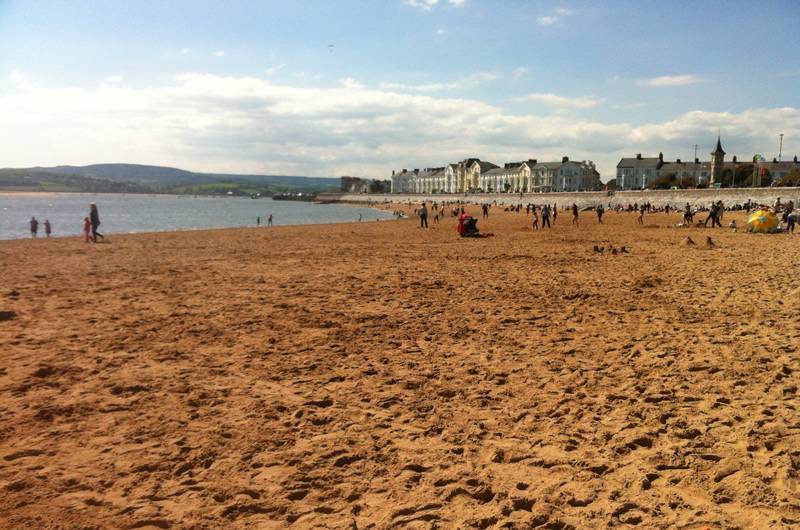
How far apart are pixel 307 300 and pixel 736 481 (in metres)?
8.59

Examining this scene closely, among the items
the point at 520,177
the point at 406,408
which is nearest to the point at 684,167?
the point at 520,177

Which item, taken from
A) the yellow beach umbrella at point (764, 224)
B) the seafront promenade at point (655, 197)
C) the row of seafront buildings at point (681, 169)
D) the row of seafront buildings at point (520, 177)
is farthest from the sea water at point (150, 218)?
the row of seafront buildings at point (681, 169)

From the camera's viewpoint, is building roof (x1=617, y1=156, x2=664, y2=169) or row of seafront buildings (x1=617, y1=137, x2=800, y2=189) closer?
row of seafront buildings (x1=617, y1=137, x2=800, y2=189)

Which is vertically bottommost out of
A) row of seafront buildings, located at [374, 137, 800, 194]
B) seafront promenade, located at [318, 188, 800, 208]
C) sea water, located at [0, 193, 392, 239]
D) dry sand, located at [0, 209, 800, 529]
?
dry sand, located at [0, 209, 800, 529]

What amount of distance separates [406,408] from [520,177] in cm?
14030

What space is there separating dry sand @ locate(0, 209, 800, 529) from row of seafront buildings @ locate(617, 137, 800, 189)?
110 m

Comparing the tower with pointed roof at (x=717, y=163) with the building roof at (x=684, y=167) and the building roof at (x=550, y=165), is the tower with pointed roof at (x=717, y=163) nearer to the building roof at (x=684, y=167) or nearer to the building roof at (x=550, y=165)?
the building roof at (x=684, y=167)

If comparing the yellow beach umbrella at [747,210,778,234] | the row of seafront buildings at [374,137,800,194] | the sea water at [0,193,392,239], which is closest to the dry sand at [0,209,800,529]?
the yellow beach umbrella at [747,210,778,234]

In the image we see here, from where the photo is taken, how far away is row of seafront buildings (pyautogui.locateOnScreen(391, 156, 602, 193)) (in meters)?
130

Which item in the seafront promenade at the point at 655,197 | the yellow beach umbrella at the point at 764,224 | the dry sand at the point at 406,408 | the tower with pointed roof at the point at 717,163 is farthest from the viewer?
the tower with pointed roof at the point at 717,163

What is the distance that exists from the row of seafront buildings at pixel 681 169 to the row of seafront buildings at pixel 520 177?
833cm

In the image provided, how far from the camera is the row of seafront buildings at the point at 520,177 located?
129500 mm

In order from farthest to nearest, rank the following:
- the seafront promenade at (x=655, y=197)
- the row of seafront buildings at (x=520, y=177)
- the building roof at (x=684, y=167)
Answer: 1. the row of seafront buildings at (x=520, y=177)
2. the building roof at (x=684, y=167)
3. the seafront promenade at (x=655, y=197)

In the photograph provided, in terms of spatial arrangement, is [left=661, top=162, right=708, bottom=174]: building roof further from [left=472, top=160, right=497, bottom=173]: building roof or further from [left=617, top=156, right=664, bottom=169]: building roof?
[left=472, top=160, right=497, bottom=173]: building roof
